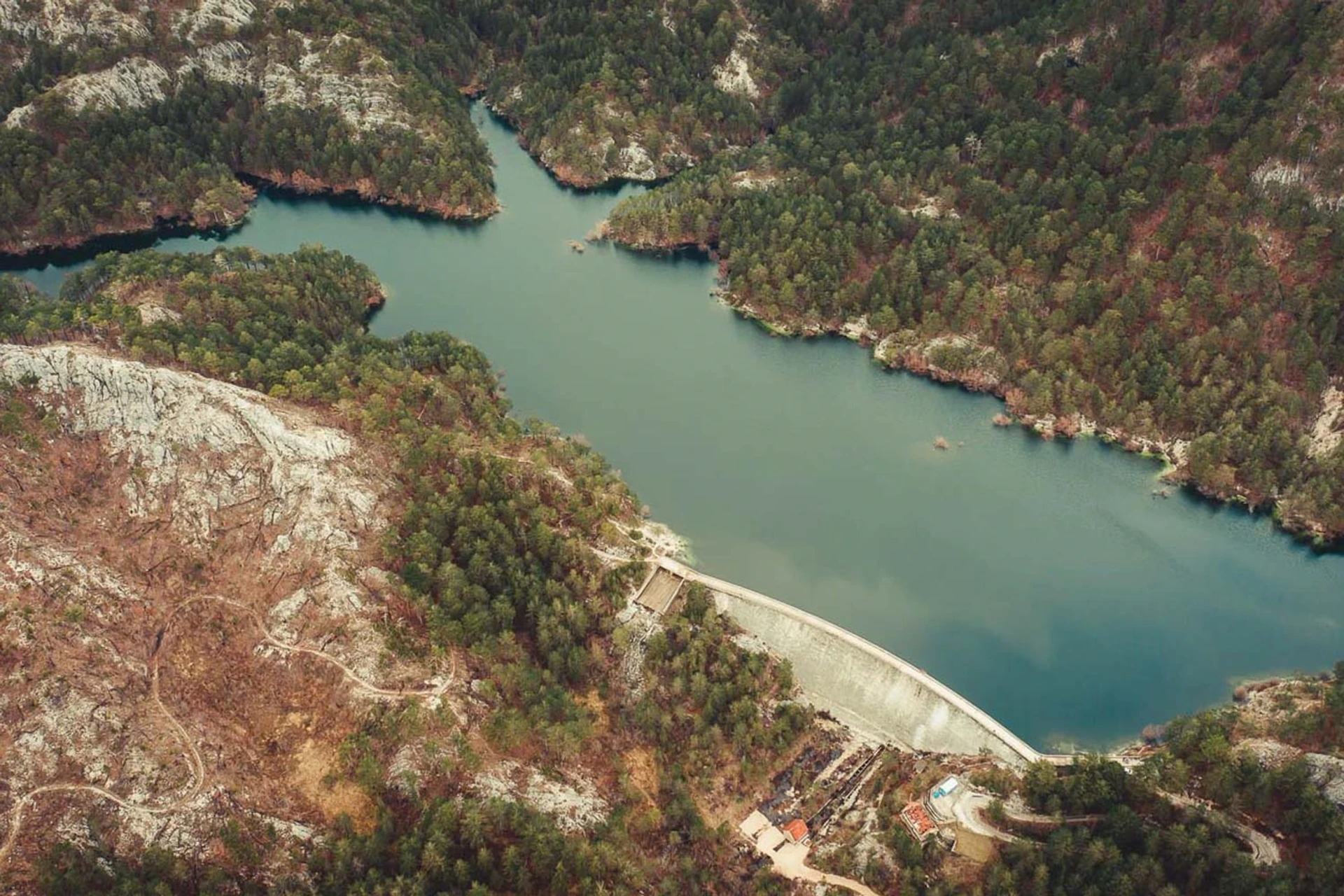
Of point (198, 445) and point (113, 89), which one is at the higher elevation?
point (113, 89)

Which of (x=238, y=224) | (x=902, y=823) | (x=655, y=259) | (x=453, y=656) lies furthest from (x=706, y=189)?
(x=902, y=823)

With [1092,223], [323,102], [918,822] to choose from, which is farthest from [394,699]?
[323,102]

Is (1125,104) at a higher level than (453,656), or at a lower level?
higher

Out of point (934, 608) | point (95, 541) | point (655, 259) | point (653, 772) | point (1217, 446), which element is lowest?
point (653, 772)

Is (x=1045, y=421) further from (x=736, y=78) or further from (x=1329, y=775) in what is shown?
(x=736, y=78)

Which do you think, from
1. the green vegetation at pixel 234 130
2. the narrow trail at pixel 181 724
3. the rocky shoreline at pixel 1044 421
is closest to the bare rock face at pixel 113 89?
the green vegetation at pixel 234 130

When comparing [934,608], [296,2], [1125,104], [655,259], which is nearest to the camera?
[934,608]

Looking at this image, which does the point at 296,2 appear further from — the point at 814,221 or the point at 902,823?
the point at 902,823
